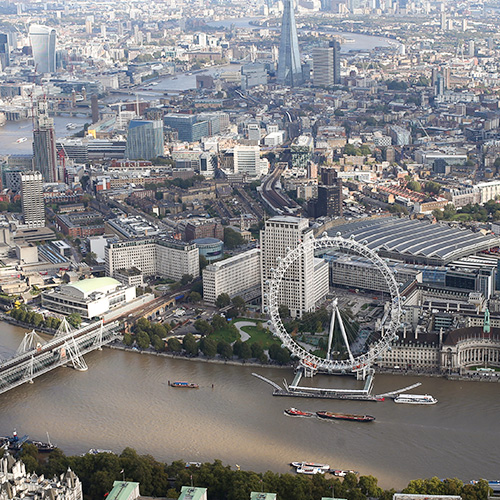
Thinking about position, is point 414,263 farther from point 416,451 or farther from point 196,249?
point 416,451

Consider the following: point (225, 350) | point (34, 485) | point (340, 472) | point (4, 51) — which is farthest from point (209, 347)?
point (4, 51)

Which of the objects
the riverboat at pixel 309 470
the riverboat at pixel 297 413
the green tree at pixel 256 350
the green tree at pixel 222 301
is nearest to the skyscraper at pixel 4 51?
the green tree at pixel 222 301

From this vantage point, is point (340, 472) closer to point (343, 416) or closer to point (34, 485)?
point (343, 416)

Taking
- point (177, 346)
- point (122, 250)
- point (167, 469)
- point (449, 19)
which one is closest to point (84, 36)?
point (449, 19)

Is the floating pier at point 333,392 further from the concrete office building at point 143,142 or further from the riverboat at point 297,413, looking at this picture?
the concrete office building at point 143,142

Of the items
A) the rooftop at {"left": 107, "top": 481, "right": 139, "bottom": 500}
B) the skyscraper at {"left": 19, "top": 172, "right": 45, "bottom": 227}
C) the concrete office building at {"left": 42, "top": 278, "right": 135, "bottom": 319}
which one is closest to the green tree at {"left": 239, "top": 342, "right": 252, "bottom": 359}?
the concrete office building at {"left": 42, "top": 278, "right": 135, "bottom": 319}

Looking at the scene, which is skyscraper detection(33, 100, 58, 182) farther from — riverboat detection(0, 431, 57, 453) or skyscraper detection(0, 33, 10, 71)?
skyscraper detection(0, 33, 10, 71)
